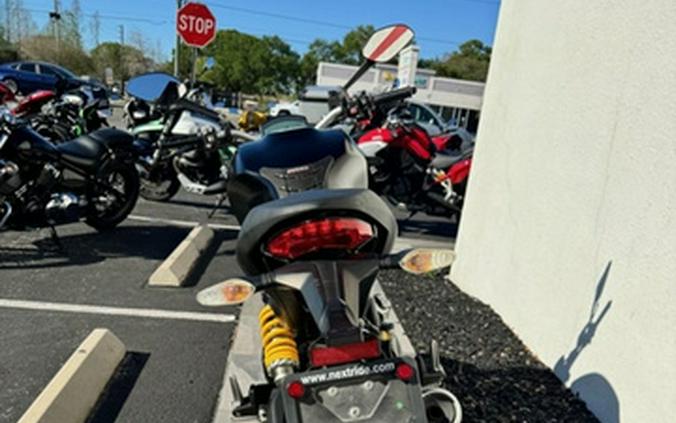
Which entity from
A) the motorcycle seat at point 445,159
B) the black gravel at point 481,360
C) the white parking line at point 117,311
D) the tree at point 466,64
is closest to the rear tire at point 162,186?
the white parking line at point 117,311

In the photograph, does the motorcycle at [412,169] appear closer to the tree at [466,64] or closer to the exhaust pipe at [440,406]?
the exhaust pipe at [440,406]

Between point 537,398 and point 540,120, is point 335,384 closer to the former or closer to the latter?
point 537,398

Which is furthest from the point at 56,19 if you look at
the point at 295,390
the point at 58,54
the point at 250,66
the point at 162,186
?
the point at 295,390

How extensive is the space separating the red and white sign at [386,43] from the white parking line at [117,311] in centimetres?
220

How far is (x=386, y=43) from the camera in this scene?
11.7 feet

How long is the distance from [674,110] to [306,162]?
168cm

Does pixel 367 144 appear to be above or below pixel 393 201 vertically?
above

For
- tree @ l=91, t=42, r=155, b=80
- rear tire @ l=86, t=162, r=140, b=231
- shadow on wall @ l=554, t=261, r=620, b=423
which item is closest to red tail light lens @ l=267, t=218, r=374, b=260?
shadow on wall @ l=554, t=261, r=620, b=423

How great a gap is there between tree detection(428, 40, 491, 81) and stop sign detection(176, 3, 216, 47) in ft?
174

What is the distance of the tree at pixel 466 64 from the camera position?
205 ft

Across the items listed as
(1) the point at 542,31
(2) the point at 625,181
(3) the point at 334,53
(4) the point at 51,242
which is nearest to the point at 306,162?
(2) the point at 625,181

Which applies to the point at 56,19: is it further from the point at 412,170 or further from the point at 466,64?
the point at 412,170

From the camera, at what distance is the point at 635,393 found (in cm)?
231

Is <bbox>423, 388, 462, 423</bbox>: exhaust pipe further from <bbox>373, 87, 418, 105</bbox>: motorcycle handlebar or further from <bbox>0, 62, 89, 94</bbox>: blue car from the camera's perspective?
<bbox>0, 62, 89, 94</bbox>: blue car
